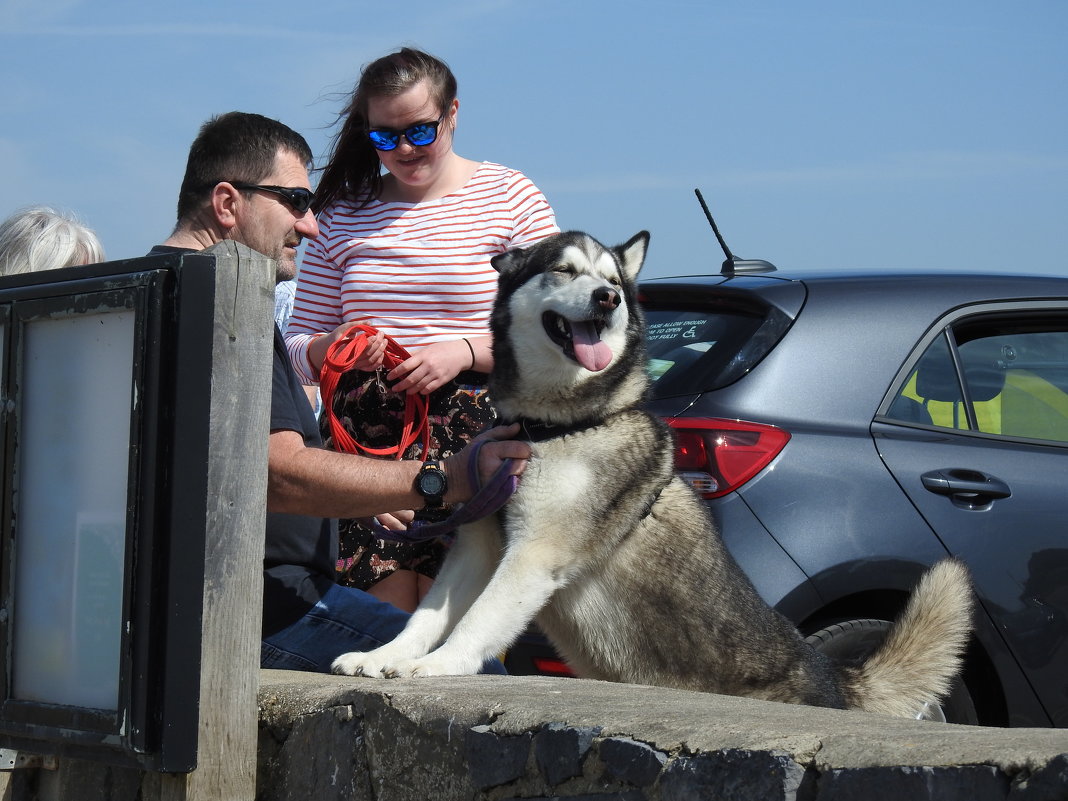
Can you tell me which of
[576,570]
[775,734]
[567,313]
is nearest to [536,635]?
[576,570]

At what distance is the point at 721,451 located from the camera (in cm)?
349

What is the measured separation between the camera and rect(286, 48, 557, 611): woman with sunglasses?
3498 mm

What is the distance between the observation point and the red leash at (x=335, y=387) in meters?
3.31

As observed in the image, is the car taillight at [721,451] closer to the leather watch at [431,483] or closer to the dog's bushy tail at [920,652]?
the dog's bushy tail at [920,652]

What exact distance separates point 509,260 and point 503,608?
1.05 metres

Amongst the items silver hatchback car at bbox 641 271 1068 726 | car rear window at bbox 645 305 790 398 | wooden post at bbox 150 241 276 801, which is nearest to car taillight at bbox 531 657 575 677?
silver hatchback car at bbox 641 271 1068 726

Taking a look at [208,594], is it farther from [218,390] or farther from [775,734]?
[775,734]

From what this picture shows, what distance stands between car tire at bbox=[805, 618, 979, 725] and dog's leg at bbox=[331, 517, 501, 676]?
3.49ft

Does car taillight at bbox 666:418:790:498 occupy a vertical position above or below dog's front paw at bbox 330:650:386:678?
above

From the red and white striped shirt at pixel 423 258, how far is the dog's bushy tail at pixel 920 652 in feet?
4.76

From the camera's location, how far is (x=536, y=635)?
12.2ft

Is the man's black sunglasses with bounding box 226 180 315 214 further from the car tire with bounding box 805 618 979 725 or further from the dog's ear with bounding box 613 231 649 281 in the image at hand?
the car tire with bounding box 805 618 979 725

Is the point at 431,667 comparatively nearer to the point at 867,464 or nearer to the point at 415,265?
the point at 415,265

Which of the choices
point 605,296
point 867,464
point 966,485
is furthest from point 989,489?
point 605,296
